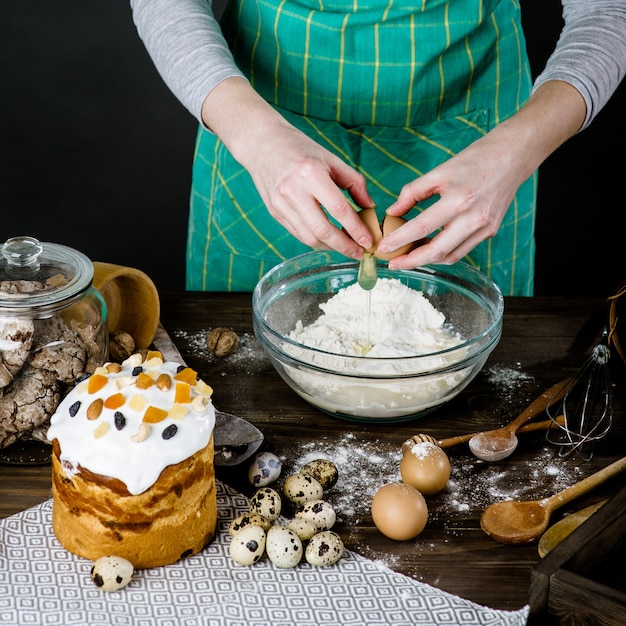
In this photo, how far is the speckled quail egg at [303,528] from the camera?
43.4 inches

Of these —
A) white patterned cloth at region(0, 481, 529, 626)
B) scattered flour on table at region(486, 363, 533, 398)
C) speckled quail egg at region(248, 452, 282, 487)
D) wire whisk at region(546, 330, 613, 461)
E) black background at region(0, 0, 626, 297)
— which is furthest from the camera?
black background at region(0, 0, 626, 297)

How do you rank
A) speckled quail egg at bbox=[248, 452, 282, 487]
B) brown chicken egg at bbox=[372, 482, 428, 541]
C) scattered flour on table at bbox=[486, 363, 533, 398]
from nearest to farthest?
1. brown chicken egg at bbox=[372, 482, 428, 541]
2. speckled quail egg at bbox=[248, 452, 282, 487]
3. scattered flour on table at bbox=[486, 363, 533, 398]

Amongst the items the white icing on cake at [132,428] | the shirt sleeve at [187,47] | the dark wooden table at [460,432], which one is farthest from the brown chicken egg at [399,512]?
the shirt sleeve at [187,47]

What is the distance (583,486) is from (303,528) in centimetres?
38

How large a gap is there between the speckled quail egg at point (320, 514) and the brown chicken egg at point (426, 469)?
4.7 inches

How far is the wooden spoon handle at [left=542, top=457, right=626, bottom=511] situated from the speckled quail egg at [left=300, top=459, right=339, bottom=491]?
275 millimetres

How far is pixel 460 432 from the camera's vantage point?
133cm

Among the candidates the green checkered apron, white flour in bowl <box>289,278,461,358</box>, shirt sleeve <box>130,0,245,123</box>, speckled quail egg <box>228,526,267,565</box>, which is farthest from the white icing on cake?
the green checkered apron

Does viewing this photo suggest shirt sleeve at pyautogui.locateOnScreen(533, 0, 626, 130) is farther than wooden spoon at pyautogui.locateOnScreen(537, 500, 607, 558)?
Yes

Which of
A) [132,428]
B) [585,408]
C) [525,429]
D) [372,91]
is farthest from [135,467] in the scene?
[372,91]

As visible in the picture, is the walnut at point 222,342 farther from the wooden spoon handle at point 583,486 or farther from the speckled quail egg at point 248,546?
the wooden spoon handle at point 583,486

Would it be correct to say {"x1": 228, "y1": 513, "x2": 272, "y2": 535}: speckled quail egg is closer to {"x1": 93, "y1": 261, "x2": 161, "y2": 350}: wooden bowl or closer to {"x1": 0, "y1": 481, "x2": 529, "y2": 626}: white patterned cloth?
{"x1": 0, "y1": 481, "x2": 529, "y2": 626}: white patterned cloth

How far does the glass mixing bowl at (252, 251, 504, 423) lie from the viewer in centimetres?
127

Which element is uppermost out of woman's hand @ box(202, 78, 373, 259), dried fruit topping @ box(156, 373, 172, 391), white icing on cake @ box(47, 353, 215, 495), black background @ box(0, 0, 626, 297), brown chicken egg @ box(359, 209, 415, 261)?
woman's hand @ box(202, 78, 373, 259)
